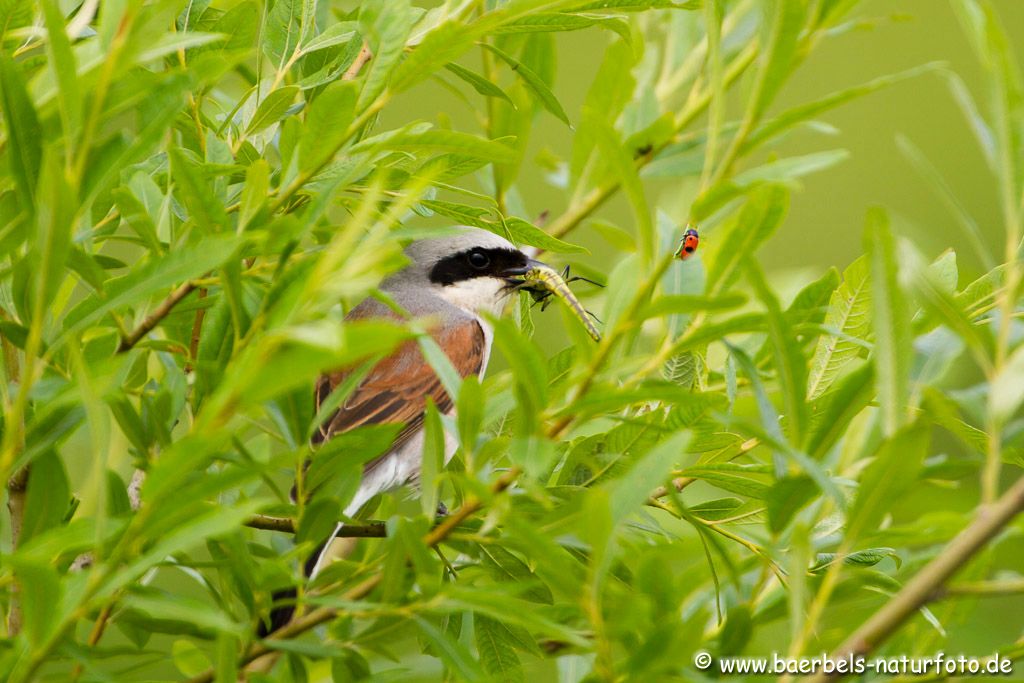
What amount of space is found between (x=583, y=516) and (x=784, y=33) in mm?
523

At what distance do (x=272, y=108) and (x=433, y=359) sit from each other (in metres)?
0.53

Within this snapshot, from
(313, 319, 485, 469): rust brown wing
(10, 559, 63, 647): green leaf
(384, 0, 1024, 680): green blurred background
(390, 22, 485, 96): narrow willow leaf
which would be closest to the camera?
(10, 559, 63, 647): green leaf

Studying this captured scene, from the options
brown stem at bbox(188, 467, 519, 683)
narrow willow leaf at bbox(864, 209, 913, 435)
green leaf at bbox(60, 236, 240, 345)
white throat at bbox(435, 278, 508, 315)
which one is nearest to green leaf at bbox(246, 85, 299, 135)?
green leaf at bbox(60, 236, 240, 345)

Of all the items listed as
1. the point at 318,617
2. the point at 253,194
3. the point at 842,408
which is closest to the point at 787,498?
the point at 842,408

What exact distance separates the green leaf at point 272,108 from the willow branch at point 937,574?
981 millimetres

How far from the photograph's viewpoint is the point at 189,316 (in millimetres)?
1490

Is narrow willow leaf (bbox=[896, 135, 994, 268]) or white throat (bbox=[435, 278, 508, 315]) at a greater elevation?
narrow willow leaf (bbox=[896, 135, 994, 268])

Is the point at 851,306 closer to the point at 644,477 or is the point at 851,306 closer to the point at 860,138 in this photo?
the point at 644,477

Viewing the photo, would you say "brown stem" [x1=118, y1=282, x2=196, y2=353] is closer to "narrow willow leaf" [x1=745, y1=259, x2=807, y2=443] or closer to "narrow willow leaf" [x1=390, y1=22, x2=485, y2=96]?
"narrow willow leaf" [x1=390, y1=22, x2=485, y2=96]

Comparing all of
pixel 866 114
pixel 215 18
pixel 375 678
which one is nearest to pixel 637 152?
pixel 215 18

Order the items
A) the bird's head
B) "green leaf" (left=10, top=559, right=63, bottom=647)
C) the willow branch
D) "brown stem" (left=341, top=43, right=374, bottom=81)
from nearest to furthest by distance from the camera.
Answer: the willow branch
"green leaf" (left=10, top=559, right=63, bottom=647)
"brown stem" (left=341, top=43, right=374, bottom=81)
the bird's head

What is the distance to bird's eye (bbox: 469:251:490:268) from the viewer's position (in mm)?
3696

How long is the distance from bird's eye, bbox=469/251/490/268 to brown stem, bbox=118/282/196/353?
2.29 meters

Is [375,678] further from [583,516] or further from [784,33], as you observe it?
[784,33]
